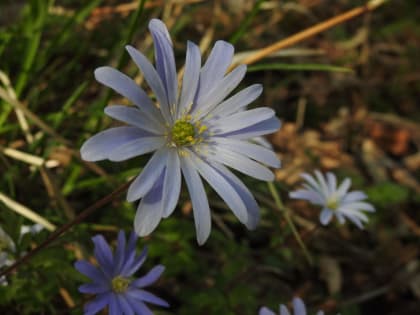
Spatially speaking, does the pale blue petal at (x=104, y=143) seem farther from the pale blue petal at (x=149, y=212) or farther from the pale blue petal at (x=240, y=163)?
the pale blue petal at (x=240, y=163)

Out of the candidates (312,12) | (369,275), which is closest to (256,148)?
(369,275)

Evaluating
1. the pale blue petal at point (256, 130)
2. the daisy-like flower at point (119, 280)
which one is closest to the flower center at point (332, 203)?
the pale blue petal at point (256, 130)

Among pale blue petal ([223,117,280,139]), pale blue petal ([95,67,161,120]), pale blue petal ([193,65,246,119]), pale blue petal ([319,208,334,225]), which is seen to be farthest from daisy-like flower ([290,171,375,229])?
pale blue petal ([95,67,161,120])

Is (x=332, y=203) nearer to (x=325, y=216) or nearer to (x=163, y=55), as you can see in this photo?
(x=325, y=216)

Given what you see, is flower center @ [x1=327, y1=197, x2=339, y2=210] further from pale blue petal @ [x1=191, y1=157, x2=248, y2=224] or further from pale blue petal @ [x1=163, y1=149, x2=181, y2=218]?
pale blue petal @ [x1=163, y1=149, x2=181, y2=218]

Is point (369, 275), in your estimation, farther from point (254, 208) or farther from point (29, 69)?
point (29, 69)

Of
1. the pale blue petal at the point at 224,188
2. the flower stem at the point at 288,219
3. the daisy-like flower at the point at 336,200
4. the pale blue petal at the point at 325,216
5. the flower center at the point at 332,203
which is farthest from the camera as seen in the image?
the flower center at the point at 332,203

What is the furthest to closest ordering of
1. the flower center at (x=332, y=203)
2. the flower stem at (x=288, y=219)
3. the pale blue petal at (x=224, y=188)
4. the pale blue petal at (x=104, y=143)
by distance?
the flower center at (x=332, y=203) → the flower stem at (x=288, y=219) → the pale blue petal at (x=224, y=188) → the pale blue petal at (x=104, y=143)
